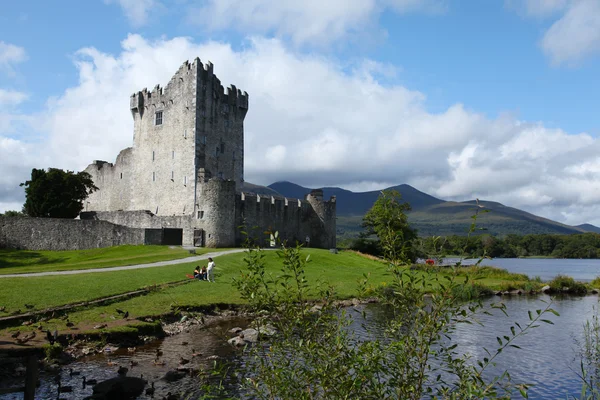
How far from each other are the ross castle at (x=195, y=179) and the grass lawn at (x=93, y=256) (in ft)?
10.4

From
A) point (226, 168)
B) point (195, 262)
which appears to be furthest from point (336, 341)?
point (226, 168)

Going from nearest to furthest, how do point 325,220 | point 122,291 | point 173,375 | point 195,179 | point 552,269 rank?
point 173,375, point 122,291, point 195,179, point 325,220, point 552,269

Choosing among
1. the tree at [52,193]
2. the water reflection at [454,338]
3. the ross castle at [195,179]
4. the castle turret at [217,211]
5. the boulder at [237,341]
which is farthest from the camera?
the tree at [52,193]

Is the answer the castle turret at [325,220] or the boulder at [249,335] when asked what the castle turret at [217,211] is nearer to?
the castle turret at [325,220]

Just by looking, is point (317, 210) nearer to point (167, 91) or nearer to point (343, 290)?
point (167, 91)

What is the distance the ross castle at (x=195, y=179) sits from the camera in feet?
148

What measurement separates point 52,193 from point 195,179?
16.8m

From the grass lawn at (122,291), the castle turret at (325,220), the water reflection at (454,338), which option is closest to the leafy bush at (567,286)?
the water reflection at (454,338)

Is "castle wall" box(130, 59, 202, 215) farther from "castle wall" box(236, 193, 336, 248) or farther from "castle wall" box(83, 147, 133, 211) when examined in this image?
"castle wall" box(236, 193, 336, 248)

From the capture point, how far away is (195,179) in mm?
49469

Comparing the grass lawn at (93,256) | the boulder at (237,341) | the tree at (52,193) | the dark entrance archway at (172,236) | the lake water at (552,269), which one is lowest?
the lake water at (552,269)

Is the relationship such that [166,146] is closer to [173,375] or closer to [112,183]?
[112,183]

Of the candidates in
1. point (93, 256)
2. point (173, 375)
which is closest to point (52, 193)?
point (93, 256)

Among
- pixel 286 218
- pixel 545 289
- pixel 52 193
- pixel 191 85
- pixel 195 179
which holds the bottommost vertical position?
pixel 545 289
